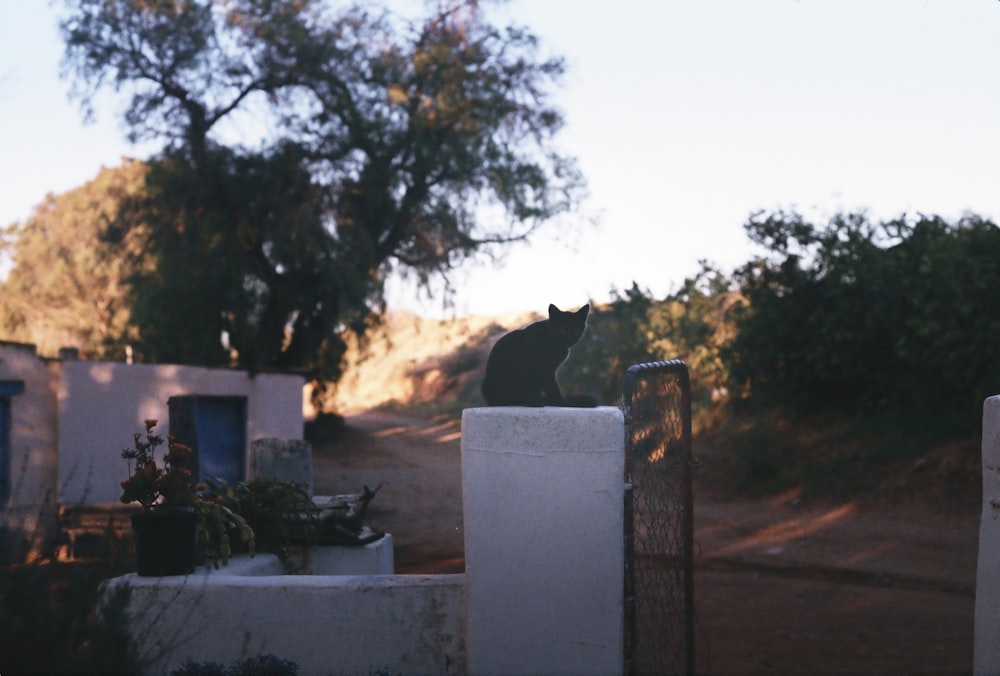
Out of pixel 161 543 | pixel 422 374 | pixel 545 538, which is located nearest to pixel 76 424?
pixel 161 543

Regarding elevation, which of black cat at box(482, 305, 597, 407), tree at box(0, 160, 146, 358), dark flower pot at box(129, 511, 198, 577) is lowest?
dark flower pot at box(129, 511, 198, 577)

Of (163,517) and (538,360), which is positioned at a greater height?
(538,360)

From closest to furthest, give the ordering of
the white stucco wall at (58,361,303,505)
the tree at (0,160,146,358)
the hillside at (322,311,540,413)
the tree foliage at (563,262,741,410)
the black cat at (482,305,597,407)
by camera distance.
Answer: the black cat at (482,305,597,407), the white stucco wall at (58,361,303,505), the tree foliage at (563,262,741,410), the tree at (0,160,146,358), the hillside at (322,311,540,413)

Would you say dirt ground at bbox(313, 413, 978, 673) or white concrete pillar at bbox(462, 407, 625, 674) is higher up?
white concrete pillar at bbox(462, 407, 625, 674)

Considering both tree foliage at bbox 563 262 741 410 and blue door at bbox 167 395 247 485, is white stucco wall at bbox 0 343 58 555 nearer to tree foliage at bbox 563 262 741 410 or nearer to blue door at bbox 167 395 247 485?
blue door at bbox 167 395 247 485

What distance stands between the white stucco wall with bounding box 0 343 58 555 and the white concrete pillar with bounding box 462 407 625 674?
31.7ft

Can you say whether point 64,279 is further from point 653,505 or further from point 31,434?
point 653,505

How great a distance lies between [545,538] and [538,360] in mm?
831

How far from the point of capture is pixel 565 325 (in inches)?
183

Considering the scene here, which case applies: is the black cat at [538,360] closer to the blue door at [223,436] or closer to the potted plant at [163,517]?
the potted plant at [163,517]

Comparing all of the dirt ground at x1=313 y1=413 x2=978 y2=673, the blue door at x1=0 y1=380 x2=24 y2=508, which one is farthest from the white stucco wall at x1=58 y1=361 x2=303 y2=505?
the dirt ground at x1=313 y1=413 x2=978 y2=673

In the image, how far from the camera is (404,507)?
16688mm

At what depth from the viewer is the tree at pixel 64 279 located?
3603 centimetres

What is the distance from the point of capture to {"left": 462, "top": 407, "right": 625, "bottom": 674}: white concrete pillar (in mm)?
4320
